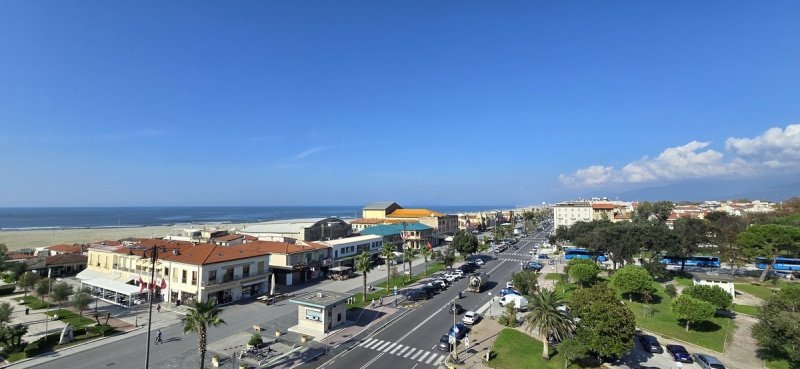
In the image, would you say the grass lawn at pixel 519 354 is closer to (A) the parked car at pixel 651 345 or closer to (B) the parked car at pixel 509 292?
(A) the parked car at pixel 651 345

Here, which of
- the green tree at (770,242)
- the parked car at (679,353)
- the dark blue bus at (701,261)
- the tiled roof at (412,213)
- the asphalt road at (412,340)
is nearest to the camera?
the asphalt road at (412,340)

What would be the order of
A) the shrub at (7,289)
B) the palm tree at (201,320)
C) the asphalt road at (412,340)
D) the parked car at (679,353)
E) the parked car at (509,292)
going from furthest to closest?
the parked car at (509,292), the shrub at (7,289), the parked car at (679,353), the asphalt road at (412,340), the palm tree at (201,320)

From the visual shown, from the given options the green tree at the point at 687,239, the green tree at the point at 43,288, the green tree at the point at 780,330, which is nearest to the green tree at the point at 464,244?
the green tree at the point at 687,239

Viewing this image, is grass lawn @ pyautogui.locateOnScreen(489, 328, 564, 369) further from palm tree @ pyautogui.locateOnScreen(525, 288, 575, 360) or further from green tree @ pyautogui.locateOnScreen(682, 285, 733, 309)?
green tree @ pyautogui.locateOnScreen(682, 285, 733, 309)

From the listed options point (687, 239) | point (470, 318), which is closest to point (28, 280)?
point (470, 318)

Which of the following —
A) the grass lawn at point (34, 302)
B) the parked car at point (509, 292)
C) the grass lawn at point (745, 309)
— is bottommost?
the grass lawn at point (745, 309)

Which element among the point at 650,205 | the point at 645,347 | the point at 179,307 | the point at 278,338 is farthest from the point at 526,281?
the point at 650,205

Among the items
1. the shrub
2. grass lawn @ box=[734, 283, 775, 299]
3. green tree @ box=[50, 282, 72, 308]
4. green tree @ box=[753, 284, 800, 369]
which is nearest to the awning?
green tree @ box=[50, 282, 72, 308]

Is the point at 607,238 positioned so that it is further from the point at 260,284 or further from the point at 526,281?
the point at 260,284
